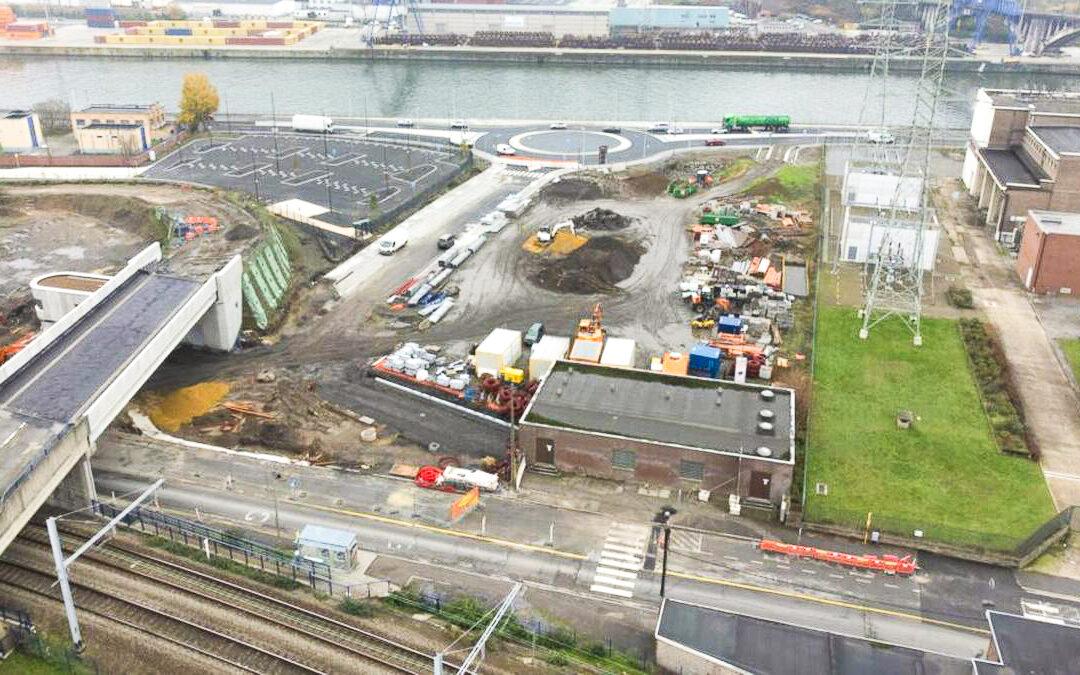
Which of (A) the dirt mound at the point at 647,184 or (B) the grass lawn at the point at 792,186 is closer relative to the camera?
(B) the grass lawn at the point at 792,186

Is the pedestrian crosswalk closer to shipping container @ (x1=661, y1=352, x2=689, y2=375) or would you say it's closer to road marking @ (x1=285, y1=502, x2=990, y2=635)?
road marking @ (x1=285, y1=502, x2=990, y2=635)

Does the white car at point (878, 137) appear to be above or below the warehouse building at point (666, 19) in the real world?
below

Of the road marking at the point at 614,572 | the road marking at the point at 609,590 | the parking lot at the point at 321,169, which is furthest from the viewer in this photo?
the parking lot at the point at 321,169

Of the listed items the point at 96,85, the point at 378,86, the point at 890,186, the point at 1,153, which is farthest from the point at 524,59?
the point at 890,186

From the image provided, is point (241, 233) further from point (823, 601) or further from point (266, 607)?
point (823, 601)

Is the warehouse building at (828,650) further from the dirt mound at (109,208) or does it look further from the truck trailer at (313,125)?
the truck trailer at (313,125)

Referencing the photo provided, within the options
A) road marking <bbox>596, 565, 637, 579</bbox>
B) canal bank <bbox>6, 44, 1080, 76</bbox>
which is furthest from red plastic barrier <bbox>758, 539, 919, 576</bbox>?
canal bank <bbox>6, 44, 1080, 76</bbox>

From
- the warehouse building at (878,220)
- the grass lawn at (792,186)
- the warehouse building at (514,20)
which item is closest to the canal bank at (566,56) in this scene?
the warehouse building at (514,20)
